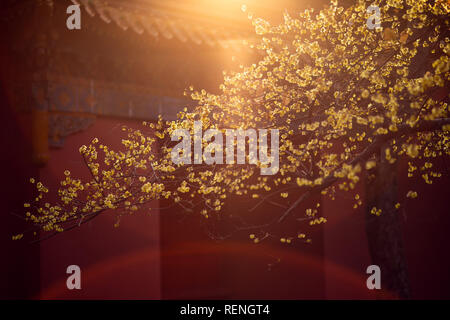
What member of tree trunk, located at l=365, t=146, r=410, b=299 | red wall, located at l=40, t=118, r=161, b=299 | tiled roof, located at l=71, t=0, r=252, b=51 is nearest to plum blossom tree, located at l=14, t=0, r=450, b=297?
tree trunk, located at l=365, t=146, r=410, b=299

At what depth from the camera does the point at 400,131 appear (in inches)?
161

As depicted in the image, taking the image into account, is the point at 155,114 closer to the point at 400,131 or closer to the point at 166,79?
the point at 166,79

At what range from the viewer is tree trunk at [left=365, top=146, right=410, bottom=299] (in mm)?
5609

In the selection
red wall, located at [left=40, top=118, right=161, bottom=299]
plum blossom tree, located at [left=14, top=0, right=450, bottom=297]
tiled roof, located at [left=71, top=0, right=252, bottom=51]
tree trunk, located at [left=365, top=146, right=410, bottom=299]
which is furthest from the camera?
tiled roof, located at [left=71, top=0, right=252, bottom=51]

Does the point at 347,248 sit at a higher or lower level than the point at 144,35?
lower

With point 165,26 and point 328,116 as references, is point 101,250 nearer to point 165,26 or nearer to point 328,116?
point 165,26

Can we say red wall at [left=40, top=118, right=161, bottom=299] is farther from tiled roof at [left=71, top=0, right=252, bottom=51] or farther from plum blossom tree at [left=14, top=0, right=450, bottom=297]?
tiled roof at [left=71, top=0, right=252, bottom=51]

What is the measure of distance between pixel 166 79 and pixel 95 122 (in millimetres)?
1438

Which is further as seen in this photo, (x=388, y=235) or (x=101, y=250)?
(x=101, y=250)

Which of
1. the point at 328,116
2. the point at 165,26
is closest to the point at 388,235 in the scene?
the point at 328,116

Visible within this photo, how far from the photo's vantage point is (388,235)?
5.68 metres

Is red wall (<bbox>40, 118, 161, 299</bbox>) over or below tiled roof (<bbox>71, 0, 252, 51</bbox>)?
below

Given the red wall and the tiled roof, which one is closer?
the red wall
